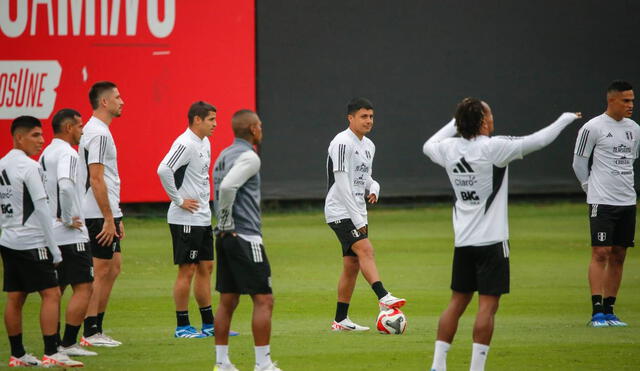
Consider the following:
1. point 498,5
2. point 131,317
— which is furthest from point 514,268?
point 498,5

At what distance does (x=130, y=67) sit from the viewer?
21672 millimetres

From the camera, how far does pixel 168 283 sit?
13492 millimetres

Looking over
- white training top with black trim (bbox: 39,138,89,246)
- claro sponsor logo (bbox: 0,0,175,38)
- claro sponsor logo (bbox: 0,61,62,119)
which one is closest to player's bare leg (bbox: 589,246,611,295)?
white training top with black trim (bbox: 39,138,89,246)

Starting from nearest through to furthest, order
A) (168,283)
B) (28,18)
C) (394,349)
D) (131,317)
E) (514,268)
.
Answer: (394,349)
(131,317)
(168,283)
(514,268)
(28,18)

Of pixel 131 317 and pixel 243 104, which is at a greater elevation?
pixel 243 104

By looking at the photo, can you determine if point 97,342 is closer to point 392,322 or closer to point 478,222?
point 392,322

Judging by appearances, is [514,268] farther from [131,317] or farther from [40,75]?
[40,75]

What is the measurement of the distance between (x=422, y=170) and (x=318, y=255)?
775 centimetres

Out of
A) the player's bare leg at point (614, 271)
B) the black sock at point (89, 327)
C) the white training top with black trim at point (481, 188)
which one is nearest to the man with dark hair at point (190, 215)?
the black sock at point (89, 327)

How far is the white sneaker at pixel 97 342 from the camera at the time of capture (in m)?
9.20

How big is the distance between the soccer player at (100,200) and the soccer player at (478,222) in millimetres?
3368

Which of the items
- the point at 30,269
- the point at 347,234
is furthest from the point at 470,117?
the point at 30,269

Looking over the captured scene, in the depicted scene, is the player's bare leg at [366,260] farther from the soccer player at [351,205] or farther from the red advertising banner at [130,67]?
the red advertising banner at [130,67]

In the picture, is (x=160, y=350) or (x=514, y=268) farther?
(x=514, y=268)
